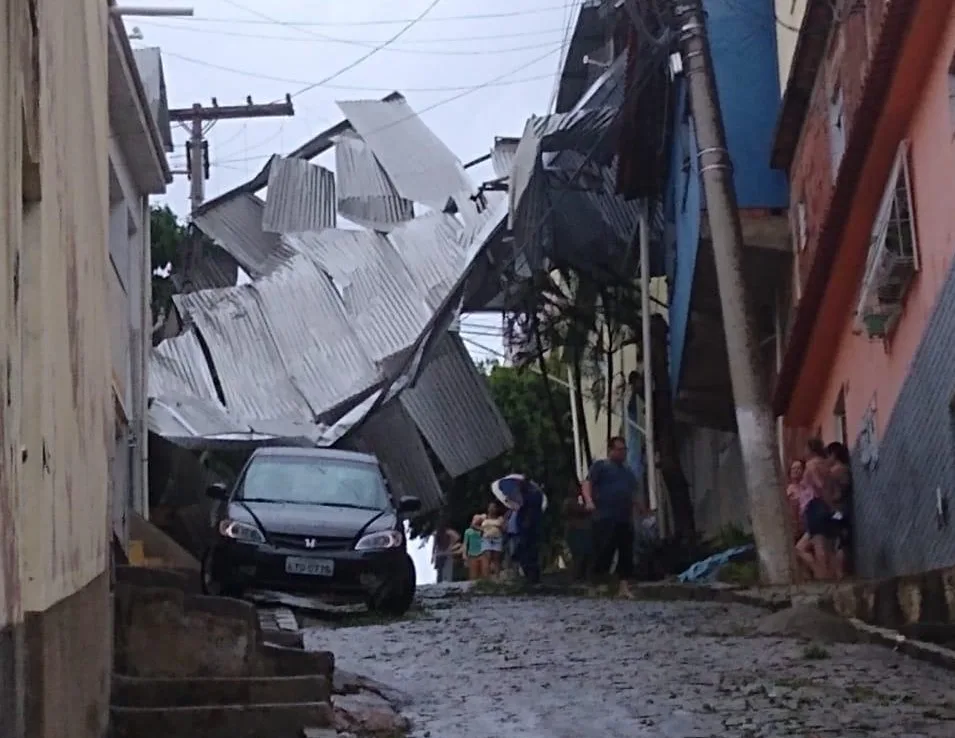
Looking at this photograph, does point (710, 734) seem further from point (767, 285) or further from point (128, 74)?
point (767, 285)

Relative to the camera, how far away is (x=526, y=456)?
1716 inches

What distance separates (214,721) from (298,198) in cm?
2252

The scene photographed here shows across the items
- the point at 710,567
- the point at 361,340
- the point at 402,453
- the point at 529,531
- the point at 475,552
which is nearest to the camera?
the point at 710,567

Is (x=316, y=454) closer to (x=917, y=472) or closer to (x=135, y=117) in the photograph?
(x=135, y=117)

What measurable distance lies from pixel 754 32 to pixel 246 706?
17.3m

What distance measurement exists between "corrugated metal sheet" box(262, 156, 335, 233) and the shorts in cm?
1325

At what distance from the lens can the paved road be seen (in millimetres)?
8930

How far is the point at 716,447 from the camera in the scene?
31.5 m

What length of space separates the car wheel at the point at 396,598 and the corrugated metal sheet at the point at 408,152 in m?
13.7

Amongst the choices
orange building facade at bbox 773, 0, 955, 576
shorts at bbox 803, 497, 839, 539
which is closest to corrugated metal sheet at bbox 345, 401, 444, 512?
orange building facade at bbox 773, 0, 955, 576

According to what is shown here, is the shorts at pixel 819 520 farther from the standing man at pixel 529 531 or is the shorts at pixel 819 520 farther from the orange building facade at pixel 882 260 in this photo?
the standing man at pixel 529 531

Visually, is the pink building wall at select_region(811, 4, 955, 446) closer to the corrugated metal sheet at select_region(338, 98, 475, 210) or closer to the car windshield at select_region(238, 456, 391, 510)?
the car windshield at select_region(238, 456, 391, 510)

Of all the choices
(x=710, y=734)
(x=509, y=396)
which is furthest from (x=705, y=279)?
(x=509, y=396)

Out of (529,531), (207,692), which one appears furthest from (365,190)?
(207,692)
